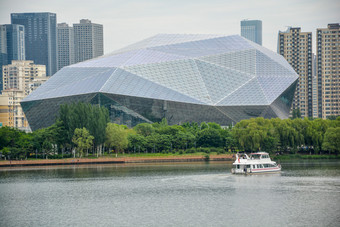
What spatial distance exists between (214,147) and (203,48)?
157ft

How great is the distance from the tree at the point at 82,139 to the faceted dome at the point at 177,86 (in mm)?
29946

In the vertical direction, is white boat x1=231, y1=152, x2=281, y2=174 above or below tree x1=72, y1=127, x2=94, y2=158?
below

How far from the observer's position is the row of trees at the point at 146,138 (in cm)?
12188

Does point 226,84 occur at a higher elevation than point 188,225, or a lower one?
higher

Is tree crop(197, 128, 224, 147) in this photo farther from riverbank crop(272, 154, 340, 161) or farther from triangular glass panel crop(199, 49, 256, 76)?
triangular glass panel crop(199, 49, 256, 76)

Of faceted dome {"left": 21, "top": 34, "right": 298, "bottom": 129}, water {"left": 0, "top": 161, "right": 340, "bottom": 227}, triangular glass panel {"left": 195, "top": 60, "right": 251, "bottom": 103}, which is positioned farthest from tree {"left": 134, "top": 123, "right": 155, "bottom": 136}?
water {"left": 0, "top": 161, "right": 340, "bottom": 227}

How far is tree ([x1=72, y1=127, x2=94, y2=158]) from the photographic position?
11888cm

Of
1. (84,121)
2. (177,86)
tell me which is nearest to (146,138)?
(84,121)

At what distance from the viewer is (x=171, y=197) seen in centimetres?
7206

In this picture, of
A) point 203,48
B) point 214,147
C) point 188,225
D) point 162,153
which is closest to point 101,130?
point 162,153

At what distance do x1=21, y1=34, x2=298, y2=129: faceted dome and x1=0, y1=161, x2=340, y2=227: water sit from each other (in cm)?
4961

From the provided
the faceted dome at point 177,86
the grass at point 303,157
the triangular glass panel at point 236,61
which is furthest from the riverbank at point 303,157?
the triangular glass panel at point 236,61

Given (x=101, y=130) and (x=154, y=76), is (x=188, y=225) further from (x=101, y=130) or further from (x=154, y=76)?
(x=154, y=76)

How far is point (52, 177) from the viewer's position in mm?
95688
